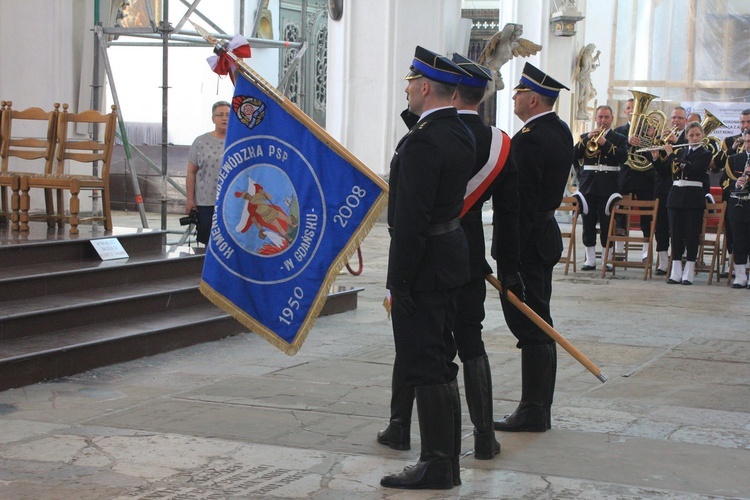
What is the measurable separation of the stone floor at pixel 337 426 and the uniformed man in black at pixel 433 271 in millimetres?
200

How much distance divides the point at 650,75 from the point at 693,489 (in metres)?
21.4

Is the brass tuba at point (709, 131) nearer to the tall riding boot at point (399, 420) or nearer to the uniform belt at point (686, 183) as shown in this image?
the uniform belt at point (686, 183)

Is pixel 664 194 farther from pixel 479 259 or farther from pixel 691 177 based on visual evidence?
pixel 479 259

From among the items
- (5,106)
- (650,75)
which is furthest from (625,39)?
(5,106)

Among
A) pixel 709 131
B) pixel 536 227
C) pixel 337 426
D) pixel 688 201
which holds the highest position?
pixel 709 131

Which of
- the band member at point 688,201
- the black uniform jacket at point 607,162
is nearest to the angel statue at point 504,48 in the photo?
the black uniform jacket at point 607,162

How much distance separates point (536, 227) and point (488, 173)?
28.0 inches

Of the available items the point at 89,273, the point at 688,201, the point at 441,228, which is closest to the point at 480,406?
the point at 441,228

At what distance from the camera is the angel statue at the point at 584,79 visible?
2316 cm

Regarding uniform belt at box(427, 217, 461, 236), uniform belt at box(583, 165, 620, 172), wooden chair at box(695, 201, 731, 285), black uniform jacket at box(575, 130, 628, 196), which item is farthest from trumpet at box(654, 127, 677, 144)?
uniform belt at box(427, 217, 461, 236)

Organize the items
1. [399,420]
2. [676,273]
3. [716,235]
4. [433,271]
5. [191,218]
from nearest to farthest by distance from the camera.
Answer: [433,271] < [399,420] < [191,218] < [676,273] < [716,235]

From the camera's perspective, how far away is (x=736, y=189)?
12656 millimetres

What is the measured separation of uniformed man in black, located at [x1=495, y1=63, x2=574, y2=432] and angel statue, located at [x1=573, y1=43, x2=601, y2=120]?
17.5m

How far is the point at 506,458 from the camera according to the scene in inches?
211
